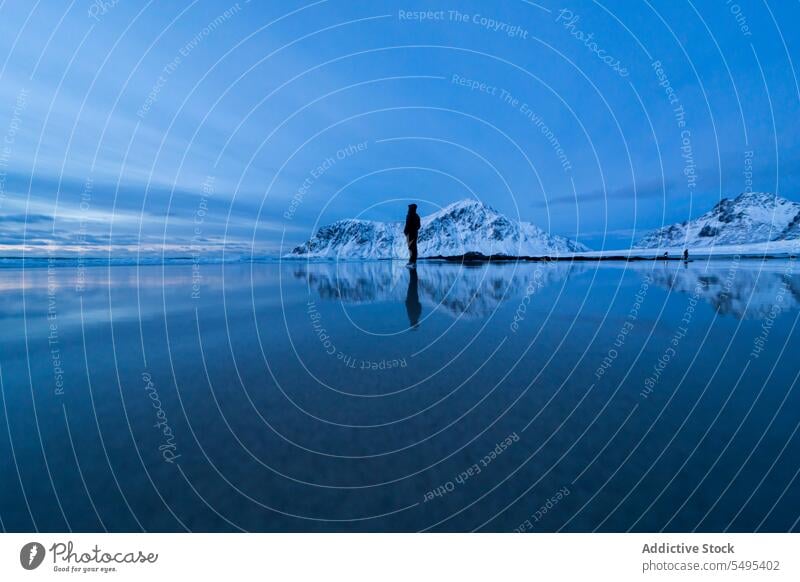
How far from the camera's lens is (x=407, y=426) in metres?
6.85

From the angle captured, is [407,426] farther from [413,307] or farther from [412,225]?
[412,225]

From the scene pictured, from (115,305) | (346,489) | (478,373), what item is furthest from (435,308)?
(115,305)

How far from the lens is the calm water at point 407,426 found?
5102 millimetres

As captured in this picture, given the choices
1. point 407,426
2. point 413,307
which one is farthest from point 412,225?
point 407,426

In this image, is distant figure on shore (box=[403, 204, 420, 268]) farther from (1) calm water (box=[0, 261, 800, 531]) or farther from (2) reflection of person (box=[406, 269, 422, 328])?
(1) calm water (box=[0, 261, 800, 531])

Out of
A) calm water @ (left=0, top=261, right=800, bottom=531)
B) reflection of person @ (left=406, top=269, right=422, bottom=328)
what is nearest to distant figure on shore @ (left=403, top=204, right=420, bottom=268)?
reflection of person @ (left=406, top=269, right=422, bottom=328)

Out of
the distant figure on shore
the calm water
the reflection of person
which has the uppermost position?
the distant figure on shore

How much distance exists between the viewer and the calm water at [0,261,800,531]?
16.7 ft

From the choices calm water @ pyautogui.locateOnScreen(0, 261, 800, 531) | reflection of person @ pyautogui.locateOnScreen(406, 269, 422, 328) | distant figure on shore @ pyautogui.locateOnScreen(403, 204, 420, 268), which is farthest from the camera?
distant figure on shore @ pyautogui.locateOnScreen(403, 204, 420, 268)

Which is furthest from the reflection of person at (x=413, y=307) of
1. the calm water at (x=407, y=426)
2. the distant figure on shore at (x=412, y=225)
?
the distant figure on shore at (x=412, y=225)

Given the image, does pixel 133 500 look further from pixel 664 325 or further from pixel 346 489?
pixel 664 325

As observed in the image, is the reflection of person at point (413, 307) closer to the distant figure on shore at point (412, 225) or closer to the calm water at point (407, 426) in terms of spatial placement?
the calm water at point (407, 426)

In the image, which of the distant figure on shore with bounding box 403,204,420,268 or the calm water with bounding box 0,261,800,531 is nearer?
the calm water with bounding box 0,261,800,531

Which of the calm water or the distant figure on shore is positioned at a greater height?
the distant figure on shore
